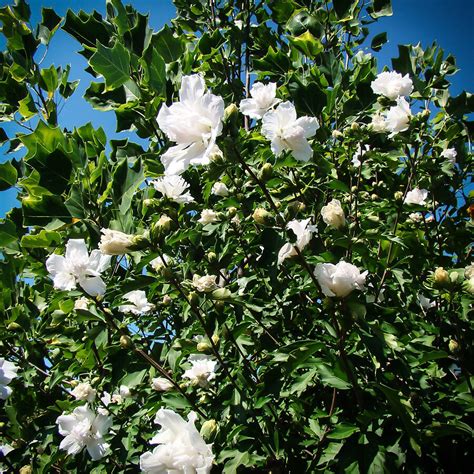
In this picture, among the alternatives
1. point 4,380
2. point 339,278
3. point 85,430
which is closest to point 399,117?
point 339,278

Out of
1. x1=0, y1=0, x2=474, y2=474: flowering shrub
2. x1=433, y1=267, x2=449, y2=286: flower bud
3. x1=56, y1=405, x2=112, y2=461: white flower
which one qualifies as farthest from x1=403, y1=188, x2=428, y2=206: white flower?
x1=56, y1=405, x2=112, y2=461: white flower

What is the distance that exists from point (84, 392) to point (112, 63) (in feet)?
4.00

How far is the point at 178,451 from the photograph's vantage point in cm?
103

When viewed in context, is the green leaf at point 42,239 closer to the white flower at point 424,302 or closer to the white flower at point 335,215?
the white flower at point 335,215

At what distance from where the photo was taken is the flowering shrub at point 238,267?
1073mm

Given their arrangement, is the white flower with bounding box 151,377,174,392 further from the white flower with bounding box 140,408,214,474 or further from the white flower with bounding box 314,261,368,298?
the white flower with bounding box 314,261,368,298

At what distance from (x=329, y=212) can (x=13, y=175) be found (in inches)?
48.9

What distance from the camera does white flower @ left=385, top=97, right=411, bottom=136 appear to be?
1.51 metres

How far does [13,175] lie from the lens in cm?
157

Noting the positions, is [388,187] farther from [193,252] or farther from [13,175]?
[13,175]

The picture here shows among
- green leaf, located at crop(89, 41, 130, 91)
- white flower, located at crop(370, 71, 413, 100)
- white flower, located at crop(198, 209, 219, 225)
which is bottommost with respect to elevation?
white flower, located at crop(198, 209, 219, 225)

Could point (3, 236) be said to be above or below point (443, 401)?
above

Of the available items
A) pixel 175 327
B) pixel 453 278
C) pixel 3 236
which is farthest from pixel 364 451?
pixel 3 236

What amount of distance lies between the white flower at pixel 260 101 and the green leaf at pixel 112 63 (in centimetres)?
46
